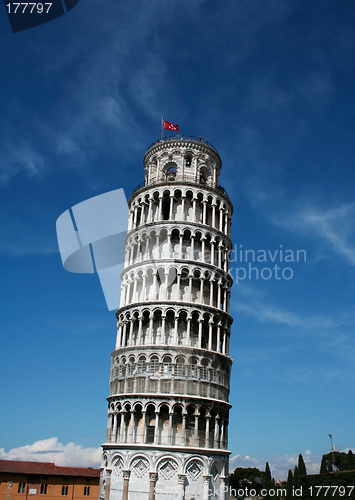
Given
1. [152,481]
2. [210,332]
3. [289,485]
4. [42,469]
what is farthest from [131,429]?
[289,485]

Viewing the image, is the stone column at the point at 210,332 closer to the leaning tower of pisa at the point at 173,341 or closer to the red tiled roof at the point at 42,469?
the leaning tower of pisa at the point at 173,341

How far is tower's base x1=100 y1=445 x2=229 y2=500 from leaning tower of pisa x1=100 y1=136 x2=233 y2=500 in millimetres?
81

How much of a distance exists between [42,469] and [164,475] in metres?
40.0

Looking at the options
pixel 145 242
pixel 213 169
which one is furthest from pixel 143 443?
pixel 213 169

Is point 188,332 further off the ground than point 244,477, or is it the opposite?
point 188,332

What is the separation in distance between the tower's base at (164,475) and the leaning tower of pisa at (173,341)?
0.26ft

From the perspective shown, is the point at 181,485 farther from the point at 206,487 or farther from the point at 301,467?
the point at 301,467

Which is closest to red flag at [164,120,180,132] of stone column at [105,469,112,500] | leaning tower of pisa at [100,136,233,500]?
A: leaning tower of pisa at [100,136,233,500]

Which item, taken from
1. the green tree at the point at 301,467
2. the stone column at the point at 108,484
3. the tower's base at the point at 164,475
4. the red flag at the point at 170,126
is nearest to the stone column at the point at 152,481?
the tower's base at the point at 164,475

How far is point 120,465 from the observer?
43.0m

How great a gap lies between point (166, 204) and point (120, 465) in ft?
90.7

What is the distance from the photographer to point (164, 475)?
135 feet

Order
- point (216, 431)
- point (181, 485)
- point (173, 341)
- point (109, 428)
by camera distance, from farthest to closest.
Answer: point (109, 428)
point (173, 341)
point (216, 431)
point (181, 485)

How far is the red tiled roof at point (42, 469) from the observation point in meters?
70.9
